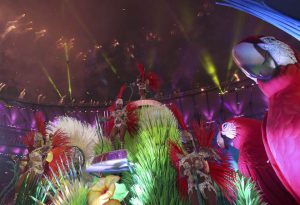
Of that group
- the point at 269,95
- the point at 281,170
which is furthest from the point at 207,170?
the point at 269,95

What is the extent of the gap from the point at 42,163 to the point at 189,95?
8.84 m

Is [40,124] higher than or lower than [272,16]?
lower

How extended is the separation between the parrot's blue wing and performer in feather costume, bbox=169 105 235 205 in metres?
1.49

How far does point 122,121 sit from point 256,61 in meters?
1.19

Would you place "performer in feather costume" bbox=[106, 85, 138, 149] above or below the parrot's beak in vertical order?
below

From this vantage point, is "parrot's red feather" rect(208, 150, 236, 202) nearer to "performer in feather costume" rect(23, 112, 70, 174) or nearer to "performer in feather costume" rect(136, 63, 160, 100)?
"performer in feather costume" rect(23, 112, 70, 174)

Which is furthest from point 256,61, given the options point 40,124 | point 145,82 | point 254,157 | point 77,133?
point 40,124

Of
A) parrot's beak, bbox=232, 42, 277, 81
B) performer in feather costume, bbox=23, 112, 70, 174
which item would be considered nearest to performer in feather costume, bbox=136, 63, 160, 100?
performer in feather costume, bbox=23, 112, 70, 174

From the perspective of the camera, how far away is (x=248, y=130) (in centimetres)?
284

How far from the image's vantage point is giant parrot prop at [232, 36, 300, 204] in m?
2.16

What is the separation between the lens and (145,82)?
341 cm

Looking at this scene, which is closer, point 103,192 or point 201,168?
point 201,168

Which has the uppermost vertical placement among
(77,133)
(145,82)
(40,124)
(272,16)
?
(272,16)

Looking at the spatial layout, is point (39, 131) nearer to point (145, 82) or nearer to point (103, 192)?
point (103, 192)
